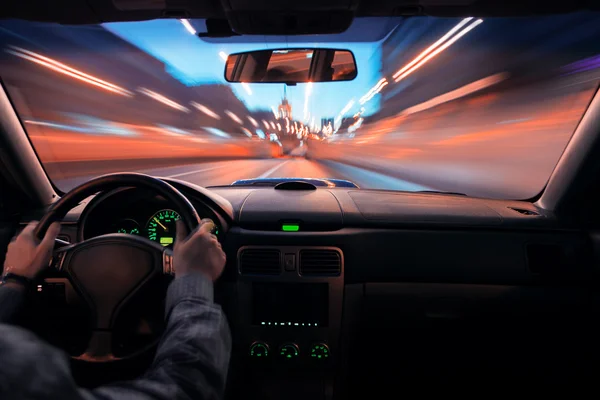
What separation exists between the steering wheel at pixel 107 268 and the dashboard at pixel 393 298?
0.60 meters

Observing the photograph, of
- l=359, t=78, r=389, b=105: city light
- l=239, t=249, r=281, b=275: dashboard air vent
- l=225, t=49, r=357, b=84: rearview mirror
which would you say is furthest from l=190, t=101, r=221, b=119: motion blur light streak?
l=239, t=249, r=281, b=275: dashboard air vent

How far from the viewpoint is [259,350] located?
2.81 m

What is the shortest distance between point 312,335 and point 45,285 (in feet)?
5.34

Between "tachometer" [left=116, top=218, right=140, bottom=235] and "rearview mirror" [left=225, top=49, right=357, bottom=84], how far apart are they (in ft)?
7.51

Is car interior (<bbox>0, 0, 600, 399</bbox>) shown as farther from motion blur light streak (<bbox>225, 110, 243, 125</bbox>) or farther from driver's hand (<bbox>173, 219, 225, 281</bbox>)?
motion blur light streak (<bbox>225, 110, 243, 125</bbox>)

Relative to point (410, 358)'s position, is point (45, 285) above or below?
above

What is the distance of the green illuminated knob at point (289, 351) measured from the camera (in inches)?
110

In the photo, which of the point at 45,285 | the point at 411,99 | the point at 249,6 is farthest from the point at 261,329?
the point at 411,99

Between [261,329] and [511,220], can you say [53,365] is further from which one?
[511,220]

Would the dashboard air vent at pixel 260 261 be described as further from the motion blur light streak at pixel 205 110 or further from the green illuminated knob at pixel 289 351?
the motion blur light streak at pixel 205 110

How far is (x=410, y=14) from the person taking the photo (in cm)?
322

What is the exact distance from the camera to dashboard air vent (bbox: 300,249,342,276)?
2736 millimetres

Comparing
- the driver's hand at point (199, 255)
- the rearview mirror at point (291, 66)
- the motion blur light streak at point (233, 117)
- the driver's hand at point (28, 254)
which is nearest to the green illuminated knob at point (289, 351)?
the driver's hand at point (199, 255)

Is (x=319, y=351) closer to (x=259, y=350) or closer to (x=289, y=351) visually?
(x=289, y=351)
